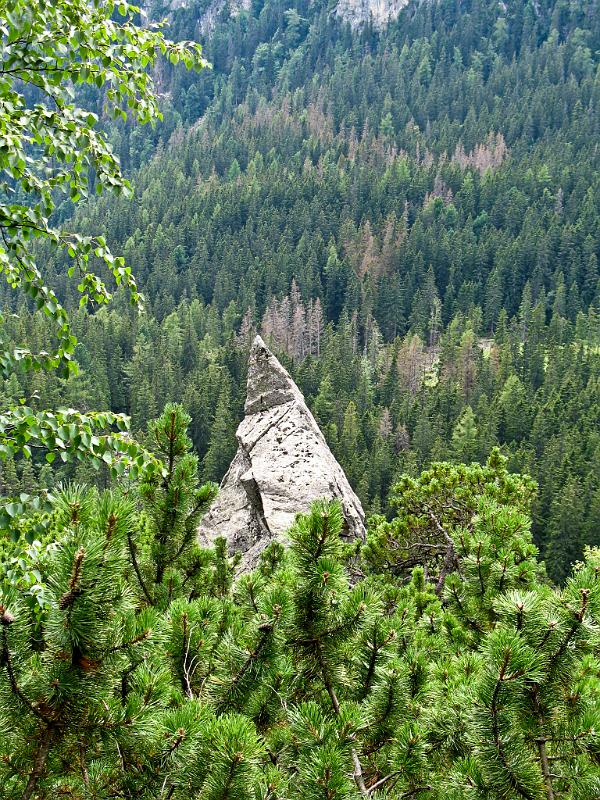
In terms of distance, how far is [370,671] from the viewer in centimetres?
433

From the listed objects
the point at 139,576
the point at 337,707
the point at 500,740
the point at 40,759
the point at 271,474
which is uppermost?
the point at 40,759

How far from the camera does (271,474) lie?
15727 mm

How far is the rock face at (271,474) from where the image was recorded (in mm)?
14961

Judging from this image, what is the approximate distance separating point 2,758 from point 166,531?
2.93 meters

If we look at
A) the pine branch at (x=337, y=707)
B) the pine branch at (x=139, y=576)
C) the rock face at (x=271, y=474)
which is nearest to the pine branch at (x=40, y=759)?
the pine branch at (x=337, y=707)

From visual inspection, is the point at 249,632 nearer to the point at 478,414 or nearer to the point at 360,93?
the point at 478,414

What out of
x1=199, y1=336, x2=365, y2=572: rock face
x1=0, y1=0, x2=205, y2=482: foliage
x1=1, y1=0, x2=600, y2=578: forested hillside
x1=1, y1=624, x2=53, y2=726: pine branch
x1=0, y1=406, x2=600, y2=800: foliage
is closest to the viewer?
x1=1, y1=624, x2=53, y2=726: pine branch

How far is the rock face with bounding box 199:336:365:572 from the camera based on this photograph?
1496 cm

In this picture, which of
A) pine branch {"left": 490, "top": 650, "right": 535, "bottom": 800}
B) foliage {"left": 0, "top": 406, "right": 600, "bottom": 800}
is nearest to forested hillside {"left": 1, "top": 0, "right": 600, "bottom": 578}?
foliage {"left": 0, "top": 406, "right": 600, "bottom": 800}

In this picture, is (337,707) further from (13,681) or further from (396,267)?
(396,267)

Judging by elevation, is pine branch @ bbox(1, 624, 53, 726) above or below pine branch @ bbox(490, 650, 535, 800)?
above

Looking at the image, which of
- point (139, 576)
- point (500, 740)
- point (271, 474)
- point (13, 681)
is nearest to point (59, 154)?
point (139, 576)

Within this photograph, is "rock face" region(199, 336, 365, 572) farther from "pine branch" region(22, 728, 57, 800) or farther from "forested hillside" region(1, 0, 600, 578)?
"forested hillside" region(1, 0, 600, 578)

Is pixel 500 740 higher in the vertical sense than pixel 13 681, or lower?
lower
